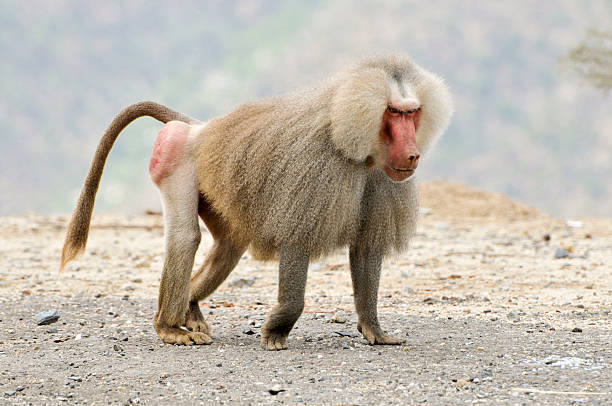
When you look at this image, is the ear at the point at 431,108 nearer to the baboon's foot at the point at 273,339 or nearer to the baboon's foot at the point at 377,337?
the baboon's foot at the point at 377,337

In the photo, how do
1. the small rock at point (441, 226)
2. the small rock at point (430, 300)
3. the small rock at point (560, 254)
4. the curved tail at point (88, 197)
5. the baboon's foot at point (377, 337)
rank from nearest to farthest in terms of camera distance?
1. the baboon's foot at point (377, 337)
2. the curved tail at point (88, 197)
3. the small rock at point (430, 300)
4. the small rock at point (560, 254)
5. the small rock at point (441, 226)

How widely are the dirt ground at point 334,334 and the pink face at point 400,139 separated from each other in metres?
0.87

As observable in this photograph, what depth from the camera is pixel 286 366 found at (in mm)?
3877

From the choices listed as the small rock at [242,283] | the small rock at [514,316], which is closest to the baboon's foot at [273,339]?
the small rock at [514,316]

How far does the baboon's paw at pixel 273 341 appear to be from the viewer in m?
4.27

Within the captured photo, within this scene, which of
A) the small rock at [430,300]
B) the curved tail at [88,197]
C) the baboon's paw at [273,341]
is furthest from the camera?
the small rock at [430,300]

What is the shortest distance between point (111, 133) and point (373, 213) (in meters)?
1.87

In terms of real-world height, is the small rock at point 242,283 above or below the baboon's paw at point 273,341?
above

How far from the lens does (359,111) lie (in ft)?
12.4

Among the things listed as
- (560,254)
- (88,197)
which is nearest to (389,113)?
(88,197)

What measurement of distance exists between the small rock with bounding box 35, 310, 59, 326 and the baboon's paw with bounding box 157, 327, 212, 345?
94 cm

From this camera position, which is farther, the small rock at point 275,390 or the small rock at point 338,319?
the small rock at point 338,319

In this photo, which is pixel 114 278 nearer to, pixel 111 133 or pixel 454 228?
pixel 111 133

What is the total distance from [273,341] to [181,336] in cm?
62
